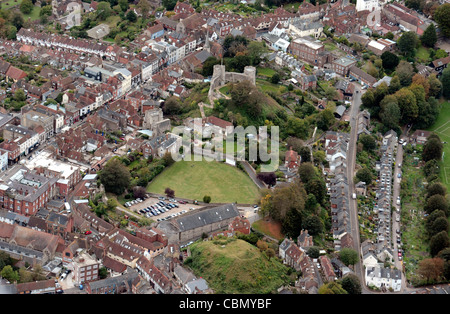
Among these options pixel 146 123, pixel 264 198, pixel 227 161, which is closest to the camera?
pixel 264 198

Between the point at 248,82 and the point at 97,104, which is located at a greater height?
the point at 248,82

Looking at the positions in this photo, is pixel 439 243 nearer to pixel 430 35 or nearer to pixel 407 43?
pixel 407 43

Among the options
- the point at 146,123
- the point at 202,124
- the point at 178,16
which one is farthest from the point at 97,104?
the point at 178,16

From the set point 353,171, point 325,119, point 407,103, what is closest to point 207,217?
point 353,171

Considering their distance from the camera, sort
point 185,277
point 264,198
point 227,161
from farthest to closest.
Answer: point 227,161 < point 264,198 < point 185,277

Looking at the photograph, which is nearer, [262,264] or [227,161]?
[262,264]

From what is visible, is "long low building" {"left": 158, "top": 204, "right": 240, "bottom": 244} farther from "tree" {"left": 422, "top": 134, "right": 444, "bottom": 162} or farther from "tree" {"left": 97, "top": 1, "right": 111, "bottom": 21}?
"tree" {"left": 97, "top": 1, "right": 111, "bottom": 21}

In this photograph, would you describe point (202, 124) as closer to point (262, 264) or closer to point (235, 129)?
point (235, 129)
